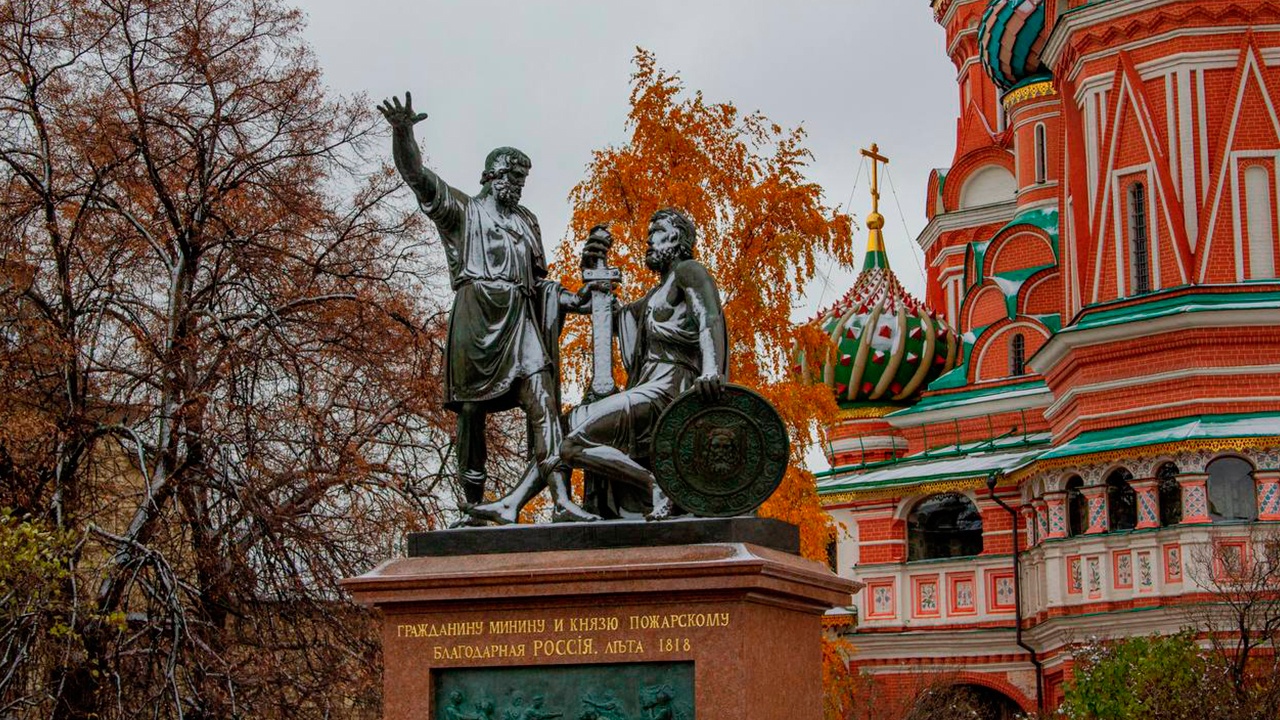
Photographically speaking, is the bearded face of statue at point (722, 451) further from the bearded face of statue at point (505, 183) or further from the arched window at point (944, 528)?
the arched window at point (944, 528)

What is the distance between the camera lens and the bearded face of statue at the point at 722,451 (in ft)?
38.5

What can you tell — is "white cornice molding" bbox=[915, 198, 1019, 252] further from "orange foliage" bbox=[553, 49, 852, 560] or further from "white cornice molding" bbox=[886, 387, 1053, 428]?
"orange foliage" bbox=[553, 49, 852, 560]

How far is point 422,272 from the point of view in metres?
22.4

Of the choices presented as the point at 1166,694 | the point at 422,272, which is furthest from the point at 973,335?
the point at 422,272

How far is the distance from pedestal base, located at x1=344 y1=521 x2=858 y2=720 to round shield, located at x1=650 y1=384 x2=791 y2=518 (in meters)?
0.34

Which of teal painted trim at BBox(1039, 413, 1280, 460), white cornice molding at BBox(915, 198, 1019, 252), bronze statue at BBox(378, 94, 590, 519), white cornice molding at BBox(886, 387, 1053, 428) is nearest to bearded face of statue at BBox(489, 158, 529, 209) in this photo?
bronze statue at BBox(378, 94, 590, 519)

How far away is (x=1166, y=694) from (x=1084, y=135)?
12.1m

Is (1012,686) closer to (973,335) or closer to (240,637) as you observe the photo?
(973,335)

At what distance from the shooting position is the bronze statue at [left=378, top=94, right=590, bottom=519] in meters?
12.5

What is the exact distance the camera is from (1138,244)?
3300cm

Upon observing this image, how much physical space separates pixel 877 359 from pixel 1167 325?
12200 mm


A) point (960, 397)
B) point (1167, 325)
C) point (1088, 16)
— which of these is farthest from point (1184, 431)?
point (960, 397)

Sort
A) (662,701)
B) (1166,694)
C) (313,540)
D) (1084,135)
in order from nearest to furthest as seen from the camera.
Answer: (662,701) < (313,540) < (1166,694) < (1084,135)

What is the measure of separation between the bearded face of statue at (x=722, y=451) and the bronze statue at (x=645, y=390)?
334mm
